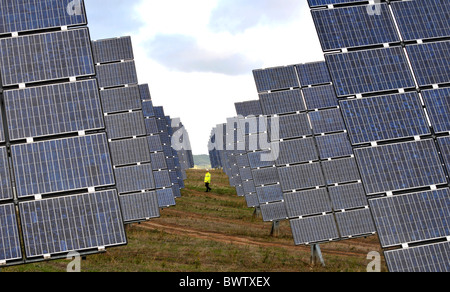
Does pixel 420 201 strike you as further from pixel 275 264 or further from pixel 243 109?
pixel 243 109

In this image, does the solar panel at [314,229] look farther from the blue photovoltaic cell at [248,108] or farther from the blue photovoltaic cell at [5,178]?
the blue photovoltaic cell at [248,108]

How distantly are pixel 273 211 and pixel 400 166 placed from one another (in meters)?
21.1

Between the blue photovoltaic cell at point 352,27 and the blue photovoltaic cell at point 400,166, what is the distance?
3.72m

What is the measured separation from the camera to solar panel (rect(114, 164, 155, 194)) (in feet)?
85.4

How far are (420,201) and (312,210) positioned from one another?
30.0ft

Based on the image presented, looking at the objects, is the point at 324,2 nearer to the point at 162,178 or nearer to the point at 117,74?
the point at 117,74

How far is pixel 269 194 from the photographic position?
3597cm

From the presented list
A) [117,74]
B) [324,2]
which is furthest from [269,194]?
[324,2]

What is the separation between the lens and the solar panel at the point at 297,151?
24188 millimetres

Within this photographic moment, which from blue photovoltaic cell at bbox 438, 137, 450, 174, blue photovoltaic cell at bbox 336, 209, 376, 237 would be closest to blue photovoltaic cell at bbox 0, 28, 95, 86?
blue photovoltaic cell at bbox 438, 137, 450, 174

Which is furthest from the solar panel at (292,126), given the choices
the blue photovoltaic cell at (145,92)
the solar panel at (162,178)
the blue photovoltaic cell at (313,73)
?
the blue photovoltaic cell at (145,92)

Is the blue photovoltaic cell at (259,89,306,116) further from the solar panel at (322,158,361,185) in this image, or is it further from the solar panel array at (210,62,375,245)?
the solar panel at (322,158,361,185)
